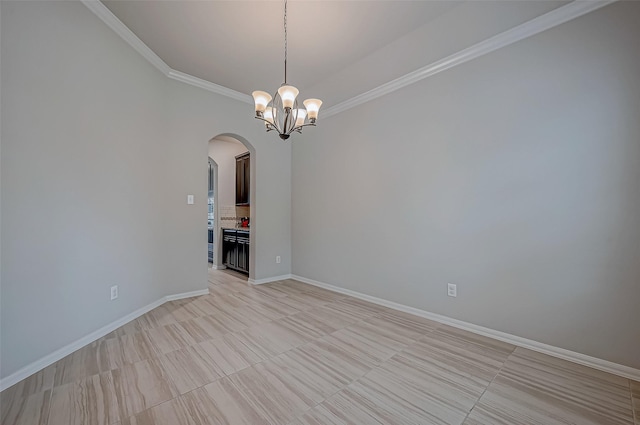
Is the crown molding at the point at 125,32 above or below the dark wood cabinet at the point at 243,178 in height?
above

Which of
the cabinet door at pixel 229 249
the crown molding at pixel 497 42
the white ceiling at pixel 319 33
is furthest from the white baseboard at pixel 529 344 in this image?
the cabinet door at pixel 229 249

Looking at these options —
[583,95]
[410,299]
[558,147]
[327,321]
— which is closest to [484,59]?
[583,95]

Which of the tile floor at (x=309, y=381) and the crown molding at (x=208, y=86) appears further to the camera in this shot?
the crown molding at (x=208, y=86)

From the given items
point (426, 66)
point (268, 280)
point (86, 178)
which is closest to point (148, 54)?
point (86, 178)

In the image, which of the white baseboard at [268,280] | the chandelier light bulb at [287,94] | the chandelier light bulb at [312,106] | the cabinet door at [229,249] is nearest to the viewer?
the chandelier light bulb at [287,94]

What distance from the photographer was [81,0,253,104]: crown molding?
2.31 m

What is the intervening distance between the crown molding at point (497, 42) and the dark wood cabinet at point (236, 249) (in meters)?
3.14

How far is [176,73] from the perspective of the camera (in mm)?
3402

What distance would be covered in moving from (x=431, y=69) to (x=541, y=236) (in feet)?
6.49

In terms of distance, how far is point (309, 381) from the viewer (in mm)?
1789

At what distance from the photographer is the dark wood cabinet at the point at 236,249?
4.77 meters

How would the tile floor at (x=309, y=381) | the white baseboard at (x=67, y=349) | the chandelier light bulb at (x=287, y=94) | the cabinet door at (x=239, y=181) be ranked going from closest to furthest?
1. the tile floor at (x=309, y=381)
2. the white baseboard at (x=67, y=349)
3. the chandelier light bulb at (x=287, y=94)
4. the cabinet door at (x=239, y=181)

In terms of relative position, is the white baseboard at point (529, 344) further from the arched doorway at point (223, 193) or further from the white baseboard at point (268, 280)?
the arched doorway at point (223, 193)

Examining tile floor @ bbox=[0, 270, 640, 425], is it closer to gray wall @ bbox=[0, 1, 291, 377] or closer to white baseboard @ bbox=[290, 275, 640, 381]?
white baseboard @ bbox=[290, 275, 640, 381]
